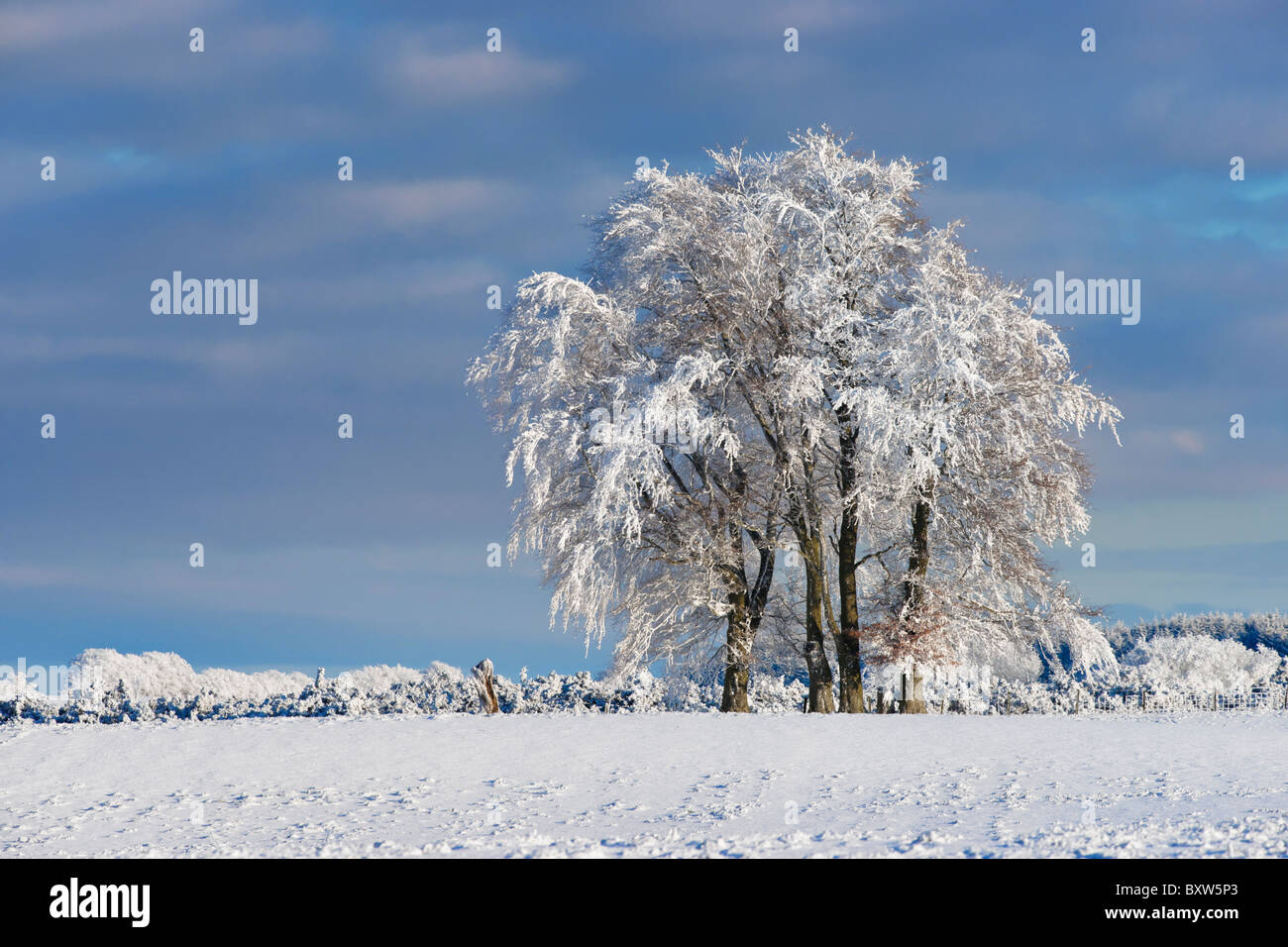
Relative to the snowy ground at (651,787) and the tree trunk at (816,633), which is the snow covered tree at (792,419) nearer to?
the tree trunk at (816,633)

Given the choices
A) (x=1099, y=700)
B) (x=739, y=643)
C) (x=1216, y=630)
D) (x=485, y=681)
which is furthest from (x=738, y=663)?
(x=1216, y=630)

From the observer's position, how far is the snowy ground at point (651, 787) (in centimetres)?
996

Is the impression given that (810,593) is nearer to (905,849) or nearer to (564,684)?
(564,684)

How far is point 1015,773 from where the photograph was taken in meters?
14.3

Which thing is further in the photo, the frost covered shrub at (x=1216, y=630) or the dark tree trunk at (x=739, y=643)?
the frost covered shrub at (x=1216, y=630)

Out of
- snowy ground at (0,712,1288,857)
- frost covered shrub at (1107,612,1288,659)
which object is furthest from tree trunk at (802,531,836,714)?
frost covered shrub at (1107,612,1288,659)

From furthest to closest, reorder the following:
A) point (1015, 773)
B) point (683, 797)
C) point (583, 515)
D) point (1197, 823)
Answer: point (583, 515)
point (1015, 773)
point (683, 797)
point (1197, 823)

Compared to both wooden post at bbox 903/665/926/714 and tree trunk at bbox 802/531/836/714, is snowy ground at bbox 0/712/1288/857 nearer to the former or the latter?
wooden post at bbox 903/665/926/714

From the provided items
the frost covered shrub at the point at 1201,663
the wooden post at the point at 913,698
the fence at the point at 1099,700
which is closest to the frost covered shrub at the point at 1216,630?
the frost covered shrub at the point at 1201,663

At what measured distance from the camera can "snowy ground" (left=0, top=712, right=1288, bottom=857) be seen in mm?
9961

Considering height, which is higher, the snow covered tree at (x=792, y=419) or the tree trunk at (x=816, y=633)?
the snow covered tree at (x=792, y=419)

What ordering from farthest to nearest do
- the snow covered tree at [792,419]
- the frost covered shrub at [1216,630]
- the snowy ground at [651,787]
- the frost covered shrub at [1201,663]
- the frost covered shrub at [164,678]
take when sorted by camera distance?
the frost covered shrub at [1216,630], the frost covered shrub at [1201,663], the frost covered shrub at [164,678], the snow covered tree at [792,419], the snowy ground at [651,787]
